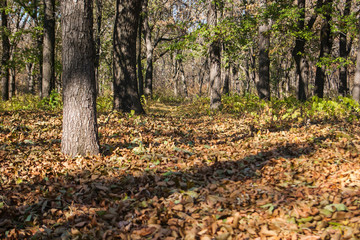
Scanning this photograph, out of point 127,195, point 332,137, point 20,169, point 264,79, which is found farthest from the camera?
point 264,79

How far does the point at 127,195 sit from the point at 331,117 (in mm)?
7062

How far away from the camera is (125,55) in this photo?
8930mm

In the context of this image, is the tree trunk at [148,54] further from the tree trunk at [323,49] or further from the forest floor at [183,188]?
the forest floor at [183,188]

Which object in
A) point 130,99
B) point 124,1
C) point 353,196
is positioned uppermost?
point 124,1

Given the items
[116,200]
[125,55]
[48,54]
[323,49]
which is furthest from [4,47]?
[323,49]

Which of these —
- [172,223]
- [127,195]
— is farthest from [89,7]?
[172,223]

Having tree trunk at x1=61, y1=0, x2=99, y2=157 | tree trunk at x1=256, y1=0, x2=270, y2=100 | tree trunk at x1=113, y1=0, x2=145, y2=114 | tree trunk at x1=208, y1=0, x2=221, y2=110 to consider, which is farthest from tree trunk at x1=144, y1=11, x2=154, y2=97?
tree trunk at x1=61, y1=0, x2=99, y2=157

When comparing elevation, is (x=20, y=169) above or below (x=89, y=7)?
below

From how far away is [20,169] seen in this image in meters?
4.07

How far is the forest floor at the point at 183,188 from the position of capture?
8.91 feet

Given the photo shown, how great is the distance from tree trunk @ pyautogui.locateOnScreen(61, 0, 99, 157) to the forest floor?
13.9 inches

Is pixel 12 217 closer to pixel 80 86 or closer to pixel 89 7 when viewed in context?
pixel 80 86

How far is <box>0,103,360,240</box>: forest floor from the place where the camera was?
272cm

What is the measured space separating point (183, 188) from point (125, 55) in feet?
20.8
